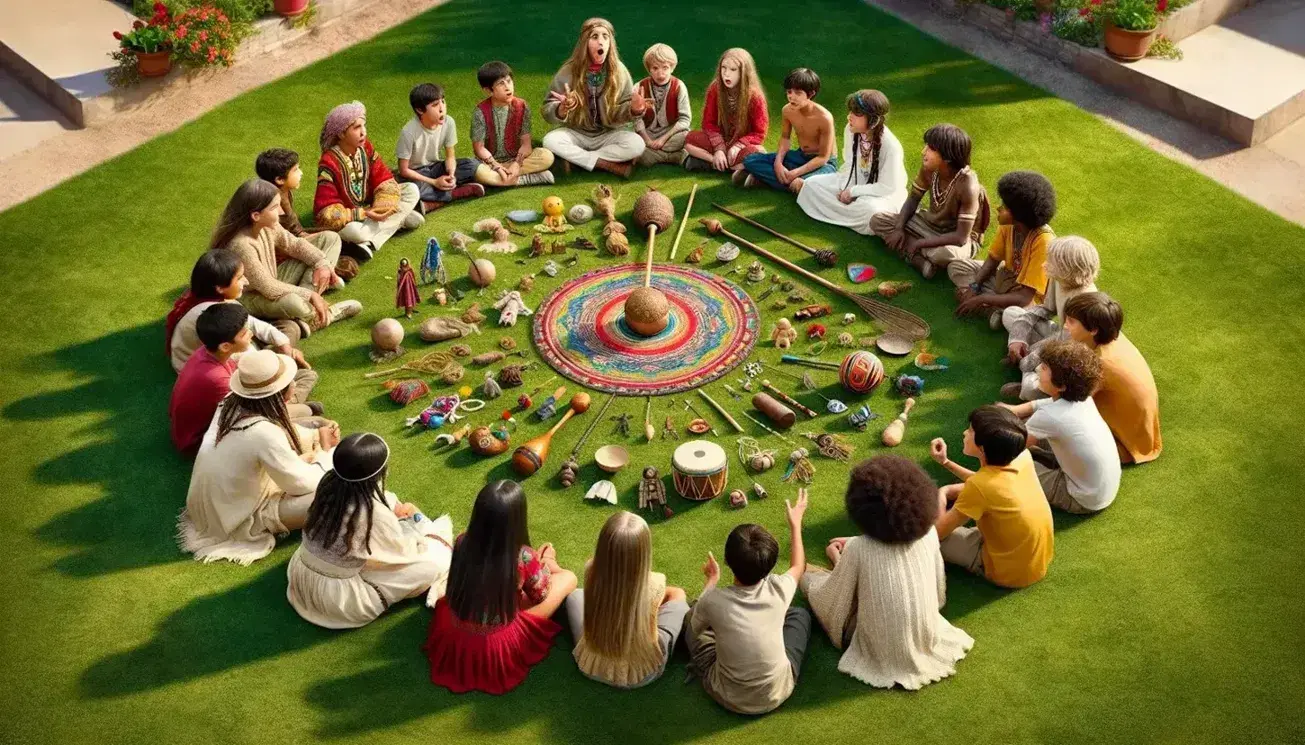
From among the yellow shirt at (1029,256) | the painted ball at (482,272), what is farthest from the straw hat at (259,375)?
the yellow shirt at (1029,256)

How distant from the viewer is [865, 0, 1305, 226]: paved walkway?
11852 mm

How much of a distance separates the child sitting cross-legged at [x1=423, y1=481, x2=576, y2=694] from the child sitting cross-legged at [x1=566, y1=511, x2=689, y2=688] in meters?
0.23

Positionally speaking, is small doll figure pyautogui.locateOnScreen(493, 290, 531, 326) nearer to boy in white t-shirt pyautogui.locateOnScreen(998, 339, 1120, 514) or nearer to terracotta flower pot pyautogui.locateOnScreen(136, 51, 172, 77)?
boy in white t-shirt pyautogui.locateOnScreen(998, 339, 1120, 514)

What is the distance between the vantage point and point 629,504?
860cm

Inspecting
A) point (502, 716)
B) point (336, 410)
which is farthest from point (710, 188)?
point (502, 716)

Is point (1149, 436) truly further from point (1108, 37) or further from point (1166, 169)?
point (1108, 37)

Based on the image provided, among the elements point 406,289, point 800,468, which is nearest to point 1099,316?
point 800,468

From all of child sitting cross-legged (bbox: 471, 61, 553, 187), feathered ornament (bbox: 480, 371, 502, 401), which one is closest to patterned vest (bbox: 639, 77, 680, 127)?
child sitting cross-legged (bbox: 471, 61, 553, 187)

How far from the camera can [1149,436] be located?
8688 millimetres

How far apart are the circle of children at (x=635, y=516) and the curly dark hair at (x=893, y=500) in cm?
1

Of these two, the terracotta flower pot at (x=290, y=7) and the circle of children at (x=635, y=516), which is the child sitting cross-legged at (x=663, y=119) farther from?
the terracotta flower pot at (x=290, y=7)

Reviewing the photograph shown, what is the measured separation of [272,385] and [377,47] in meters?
7.35

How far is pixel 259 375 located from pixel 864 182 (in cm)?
584

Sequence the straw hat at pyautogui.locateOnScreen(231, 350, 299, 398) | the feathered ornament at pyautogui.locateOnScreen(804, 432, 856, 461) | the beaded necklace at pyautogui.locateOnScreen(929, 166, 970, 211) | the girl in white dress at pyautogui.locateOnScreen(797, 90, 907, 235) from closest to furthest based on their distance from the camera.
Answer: the straw hat at pyautogui.locateOnScreen(231, 350, 299, 398) → the feathered ornament at pyautogui.locateOnScreen(804, 432, 856, 461) → the beaded necklace at pyautogui.locateOnScreen(929, 166, 970, 211) → the girl in white dress at pyautogui.locateOnScreen(797, 90, 907, 235)
